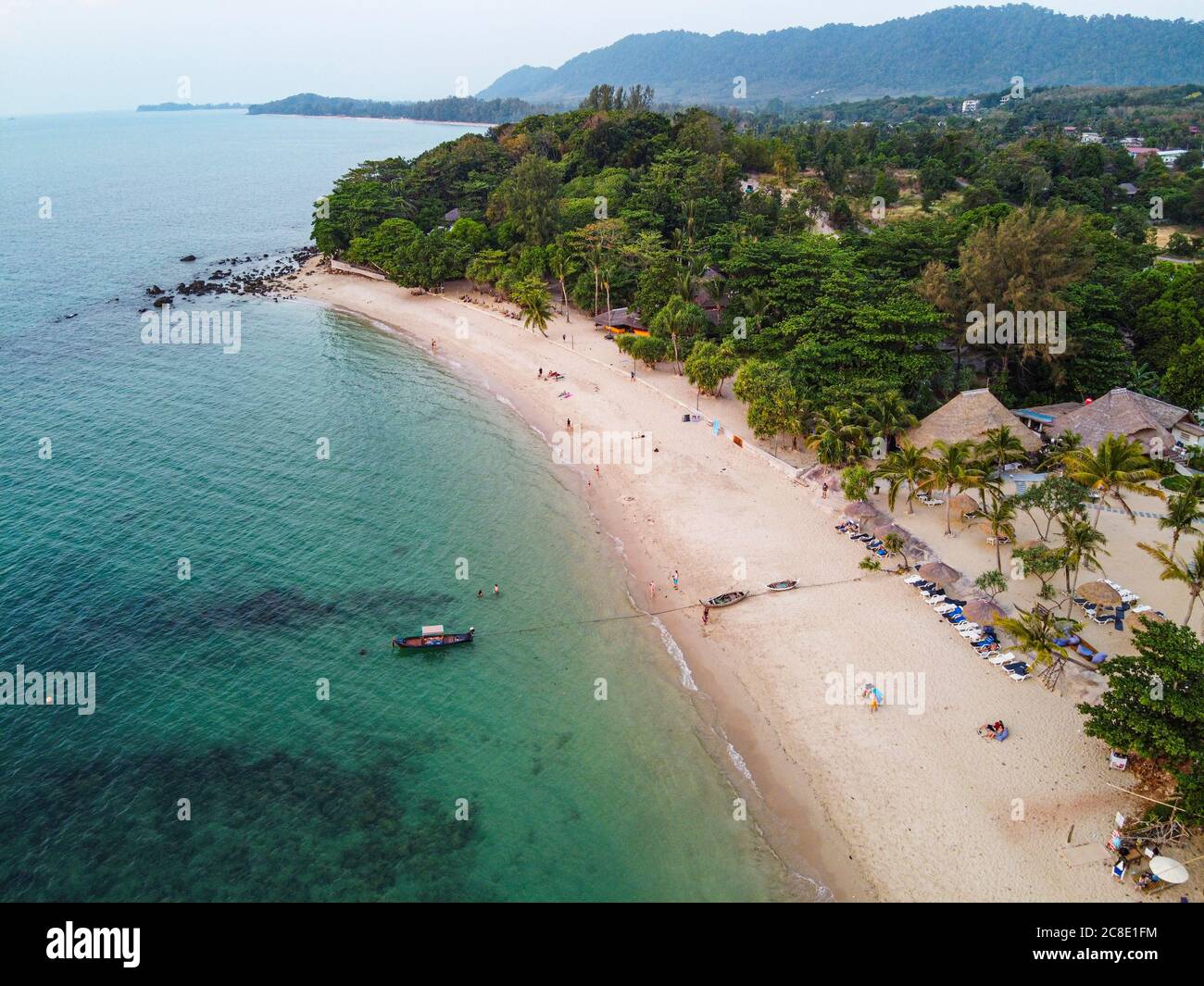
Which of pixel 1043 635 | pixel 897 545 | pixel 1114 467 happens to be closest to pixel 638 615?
pixel 897 545

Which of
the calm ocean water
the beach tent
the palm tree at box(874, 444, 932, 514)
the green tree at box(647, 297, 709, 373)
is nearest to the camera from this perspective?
the calm ocean water

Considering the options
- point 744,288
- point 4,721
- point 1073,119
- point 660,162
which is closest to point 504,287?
point 744,288

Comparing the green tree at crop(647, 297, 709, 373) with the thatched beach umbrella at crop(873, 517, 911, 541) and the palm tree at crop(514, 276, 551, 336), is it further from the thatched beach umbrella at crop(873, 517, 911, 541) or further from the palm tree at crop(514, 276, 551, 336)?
the thatched beach umbrella at crop(873, 517, 911, 541)

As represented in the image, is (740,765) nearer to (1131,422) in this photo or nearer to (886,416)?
(886,416)

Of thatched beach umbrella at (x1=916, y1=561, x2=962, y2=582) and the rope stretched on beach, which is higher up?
thatched beach umbrella at (x1=916, y1=561, x2=962, y2=582)

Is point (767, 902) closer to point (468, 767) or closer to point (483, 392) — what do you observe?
point (468, 767)

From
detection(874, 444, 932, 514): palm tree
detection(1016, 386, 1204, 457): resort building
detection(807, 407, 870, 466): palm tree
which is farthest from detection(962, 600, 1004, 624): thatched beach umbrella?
detection(1016, 386, 1204, 457): resort building

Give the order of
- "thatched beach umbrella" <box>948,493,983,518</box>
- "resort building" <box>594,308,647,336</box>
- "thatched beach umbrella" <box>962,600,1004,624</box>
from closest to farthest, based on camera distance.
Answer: "thatched beach umbrella" <box>962,600,1004,624</box> → "thatched beach umbrella" <box>948,493,983,518</box> → "resort building" <box>594,308,647,336</box>
